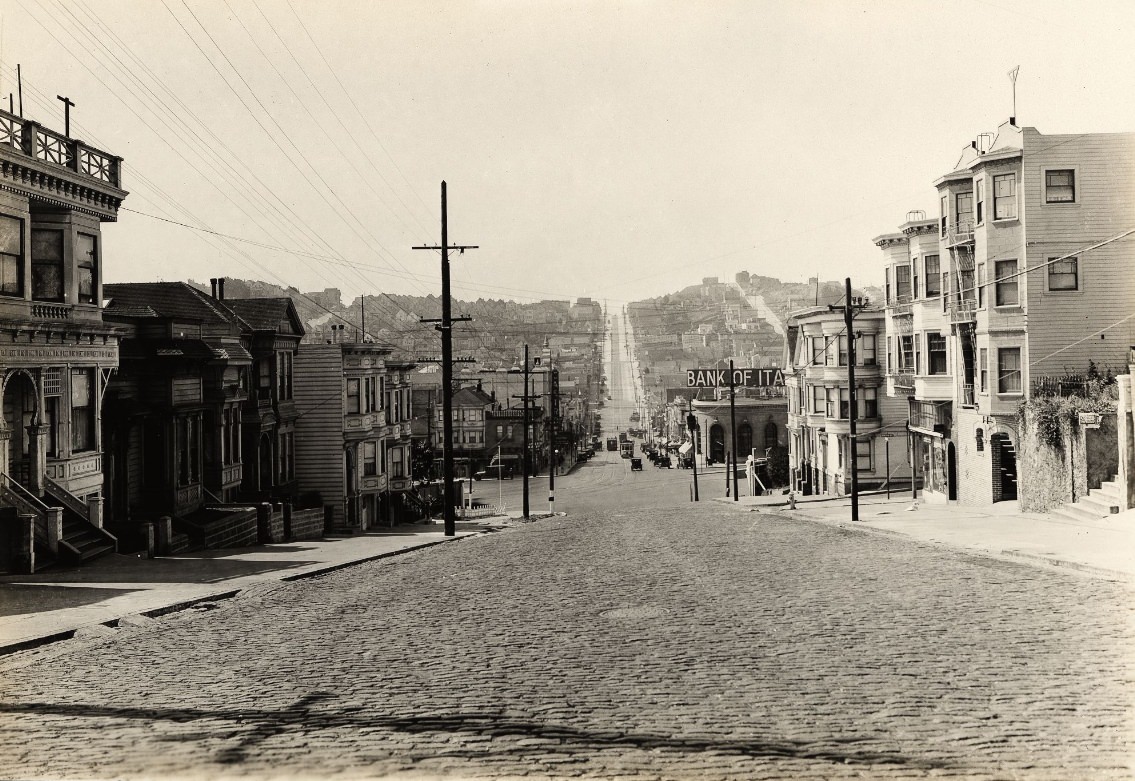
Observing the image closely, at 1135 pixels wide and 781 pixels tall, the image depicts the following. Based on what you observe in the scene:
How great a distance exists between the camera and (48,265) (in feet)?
76.0

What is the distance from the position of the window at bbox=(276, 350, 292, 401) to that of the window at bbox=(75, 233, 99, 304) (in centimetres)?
1892

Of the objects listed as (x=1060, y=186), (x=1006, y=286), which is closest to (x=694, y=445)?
(x=1006, y=286)

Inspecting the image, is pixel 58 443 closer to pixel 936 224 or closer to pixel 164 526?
pixel 164 526

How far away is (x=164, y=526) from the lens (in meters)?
24.5

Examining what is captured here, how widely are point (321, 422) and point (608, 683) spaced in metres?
39.3

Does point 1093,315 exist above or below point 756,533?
above

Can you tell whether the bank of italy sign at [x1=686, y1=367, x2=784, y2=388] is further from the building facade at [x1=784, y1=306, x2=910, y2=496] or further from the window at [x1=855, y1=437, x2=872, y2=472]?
the window at [x1=855, y1=437, x2=872, y2=472]

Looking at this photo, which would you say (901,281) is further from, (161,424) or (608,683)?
(608,683)

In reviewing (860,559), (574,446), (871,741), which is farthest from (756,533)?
(574,446)

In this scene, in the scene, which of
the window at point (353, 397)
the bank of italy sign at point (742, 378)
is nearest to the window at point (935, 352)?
the window at point (353, 397)

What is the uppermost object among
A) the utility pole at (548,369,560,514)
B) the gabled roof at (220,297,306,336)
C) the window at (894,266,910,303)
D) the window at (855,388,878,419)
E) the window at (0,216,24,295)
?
the window at (894,266,910,303)

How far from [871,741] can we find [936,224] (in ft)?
131

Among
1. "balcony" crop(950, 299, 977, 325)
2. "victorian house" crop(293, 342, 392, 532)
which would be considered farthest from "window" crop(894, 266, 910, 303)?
"victorian house" crop(293, 342, 392, 532)

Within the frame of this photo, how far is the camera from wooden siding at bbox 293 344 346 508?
47.7 m
